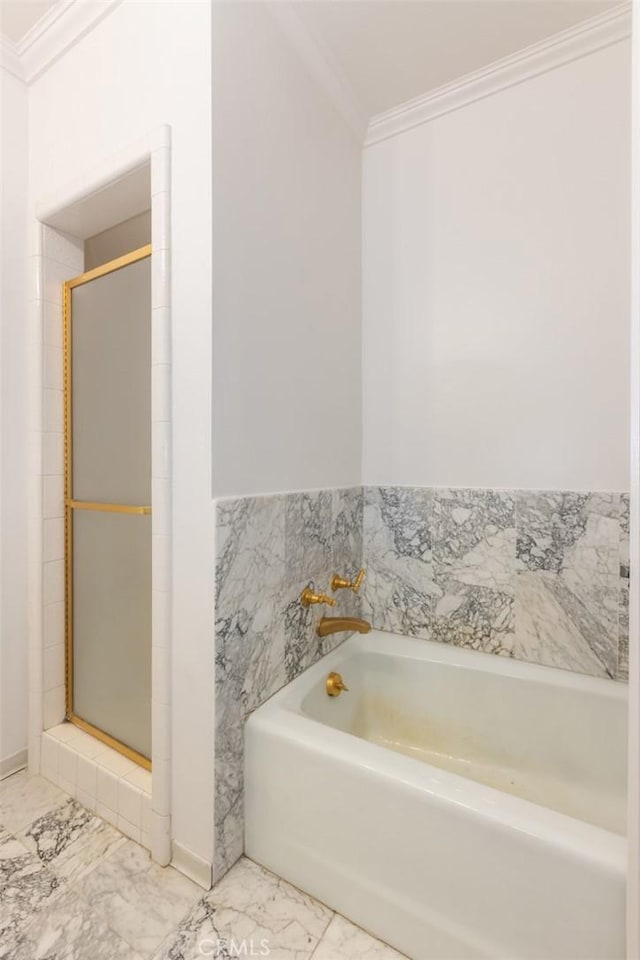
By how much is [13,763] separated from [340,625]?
1.30 meters

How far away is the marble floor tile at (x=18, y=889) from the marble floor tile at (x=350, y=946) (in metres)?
0.70

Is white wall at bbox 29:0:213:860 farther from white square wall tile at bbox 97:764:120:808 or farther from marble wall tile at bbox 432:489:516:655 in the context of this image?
marble wall tile at bbox 432:489:516:655

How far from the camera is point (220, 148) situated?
1.12m

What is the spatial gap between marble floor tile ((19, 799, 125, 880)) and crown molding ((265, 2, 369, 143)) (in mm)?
2518

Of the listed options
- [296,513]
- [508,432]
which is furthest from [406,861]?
[508,432]

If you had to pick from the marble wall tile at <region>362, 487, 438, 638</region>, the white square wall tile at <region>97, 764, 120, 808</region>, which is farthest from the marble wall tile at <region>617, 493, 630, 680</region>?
the white square wall tile at <region>97, 764, 120, 808</region>

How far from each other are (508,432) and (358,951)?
1522mm

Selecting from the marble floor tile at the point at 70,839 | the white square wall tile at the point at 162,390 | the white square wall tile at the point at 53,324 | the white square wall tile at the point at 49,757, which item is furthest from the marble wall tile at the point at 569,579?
the white square wall tile at the point at 53,324

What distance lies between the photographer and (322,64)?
4.99ft

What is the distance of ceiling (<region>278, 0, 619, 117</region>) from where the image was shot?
1.36 meters

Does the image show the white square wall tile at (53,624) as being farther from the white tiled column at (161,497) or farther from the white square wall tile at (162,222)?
the white square wall tile at (162,222)

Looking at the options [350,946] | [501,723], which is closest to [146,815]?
[350,946]

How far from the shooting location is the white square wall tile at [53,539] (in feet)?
5.16

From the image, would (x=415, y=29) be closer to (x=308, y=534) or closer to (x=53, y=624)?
(x=308, y=534)
